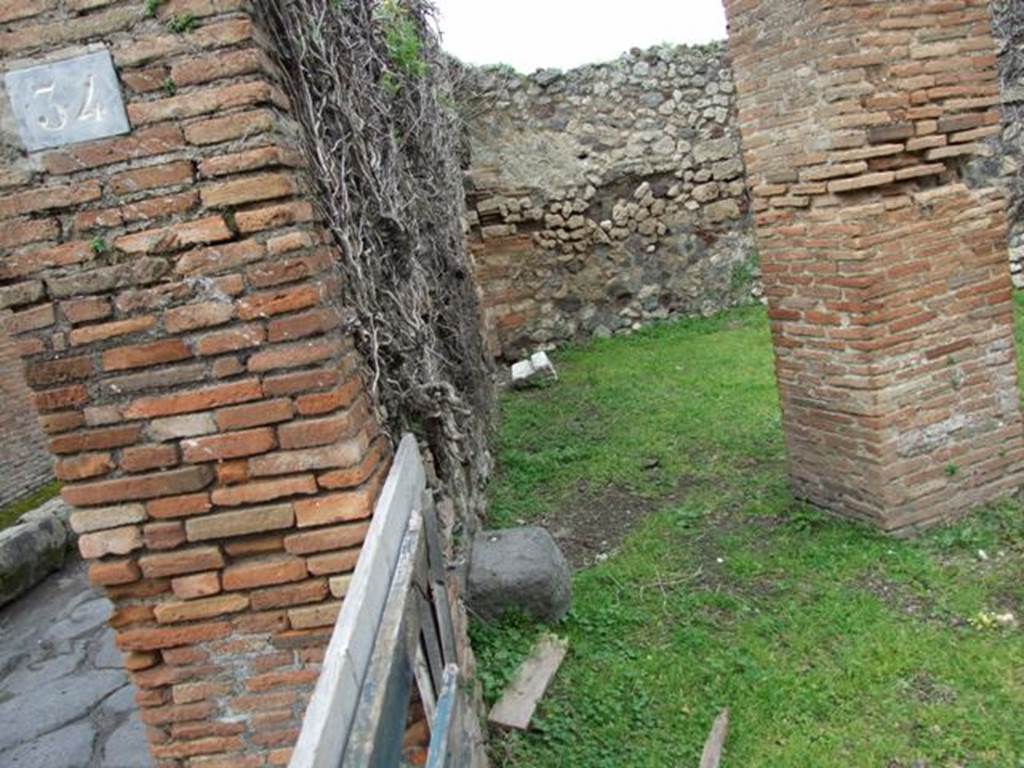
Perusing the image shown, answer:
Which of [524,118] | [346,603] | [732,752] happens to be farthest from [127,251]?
[524,118]

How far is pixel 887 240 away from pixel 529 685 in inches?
109

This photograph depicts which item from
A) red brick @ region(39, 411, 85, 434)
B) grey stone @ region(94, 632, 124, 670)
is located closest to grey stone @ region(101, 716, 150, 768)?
grey stone @ region(94, 632, 124, 670)

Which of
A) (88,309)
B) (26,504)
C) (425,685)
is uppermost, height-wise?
(88,309)

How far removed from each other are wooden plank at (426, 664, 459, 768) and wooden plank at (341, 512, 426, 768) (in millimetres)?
83

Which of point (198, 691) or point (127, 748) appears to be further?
point (127, 748)

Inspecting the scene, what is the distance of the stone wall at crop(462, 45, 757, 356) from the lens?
973 centimetres

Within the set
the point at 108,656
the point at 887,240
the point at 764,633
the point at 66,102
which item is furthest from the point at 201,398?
the point at 887,240

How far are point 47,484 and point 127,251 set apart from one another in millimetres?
8596

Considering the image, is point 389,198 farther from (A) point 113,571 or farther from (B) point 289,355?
(A) point 113,571

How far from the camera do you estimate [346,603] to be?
1.67 metres

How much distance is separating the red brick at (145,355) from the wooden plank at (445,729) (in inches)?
44.0

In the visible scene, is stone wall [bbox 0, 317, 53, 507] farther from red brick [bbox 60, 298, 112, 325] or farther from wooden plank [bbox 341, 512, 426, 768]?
wooden plank [bbox 341, 512, 426, 768]

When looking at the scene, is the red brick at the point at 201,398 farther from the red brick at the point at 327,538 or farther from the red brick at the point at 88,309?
the red brick at the point at 327,538

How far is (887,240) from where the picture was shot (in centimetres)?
380
